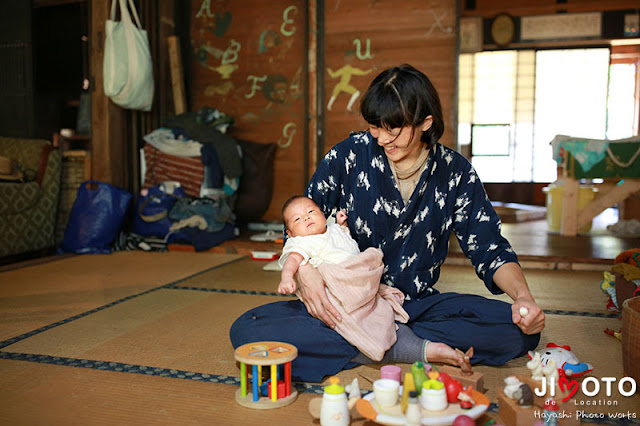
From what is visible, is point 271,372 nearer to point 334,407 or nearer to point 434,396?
point 334,407

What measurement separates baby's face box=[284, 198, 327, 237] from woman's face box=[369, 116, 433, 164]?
300 millimetres

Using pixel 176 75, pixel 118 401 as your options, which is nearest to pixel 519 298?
pixel 118 401

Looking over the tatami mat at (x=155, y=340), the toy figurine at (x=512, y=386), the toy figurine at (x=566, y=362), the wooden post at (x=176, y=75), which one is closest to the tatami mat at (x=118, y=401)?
the tatami mat at (x=155, y=340)

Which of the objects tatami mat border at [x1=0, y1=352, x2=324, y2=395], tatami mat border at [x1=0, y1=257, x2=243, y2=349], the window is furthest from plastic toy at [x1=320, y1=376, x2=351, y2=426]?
the window

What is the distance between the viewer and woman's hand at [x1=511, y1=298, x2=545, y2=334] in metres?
1.50

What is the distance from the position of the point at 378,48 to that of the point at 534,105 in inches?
204

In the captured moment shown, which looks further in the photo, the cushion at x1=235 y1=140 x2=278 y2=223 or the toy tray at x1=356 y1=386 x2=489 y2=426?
the cushion at x1=235 y1=140 x2=278 y2=223

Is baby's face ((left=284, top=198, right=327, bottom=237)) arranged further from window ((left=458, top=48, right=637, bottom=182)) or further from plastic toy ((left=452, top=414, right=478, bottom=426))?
window ((left=458, top=48, right=637, bottom=182))

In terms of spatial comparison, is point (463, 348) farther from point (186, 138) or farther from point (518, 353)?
point (186, 138)

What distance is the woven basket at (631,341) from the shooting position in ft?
4.89

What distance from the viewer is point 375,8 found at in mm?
4695

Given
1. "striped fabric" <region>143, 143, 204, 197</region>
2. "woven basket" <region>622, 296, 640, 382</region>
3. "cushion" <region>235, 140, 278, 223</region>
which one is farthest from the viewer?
"cushion" <region>235, 140, 278, 223</region>

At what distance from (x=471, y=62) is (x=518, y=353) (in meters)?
8.07

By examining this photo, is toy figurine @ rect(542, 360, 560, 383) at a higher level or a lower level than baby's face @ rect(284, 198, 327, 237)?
lower
